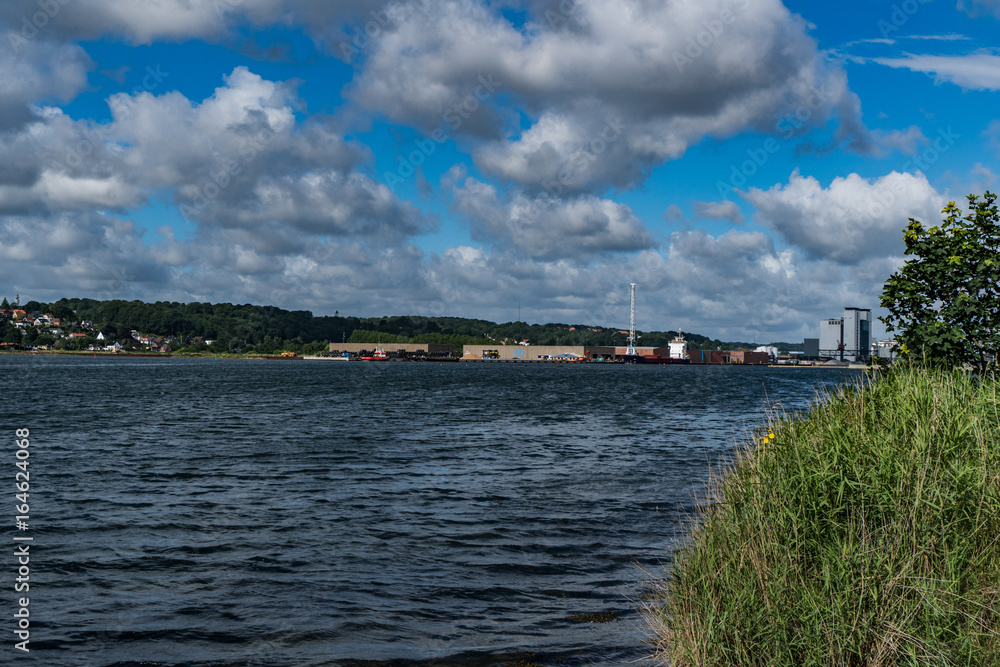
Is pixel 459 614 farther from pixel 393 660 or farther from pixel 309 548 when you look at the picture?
pixel 309 548

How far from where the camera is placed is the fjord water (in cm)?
1131

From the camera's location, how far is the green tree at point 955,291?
1616cm

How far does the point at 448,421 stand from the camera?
51.0m

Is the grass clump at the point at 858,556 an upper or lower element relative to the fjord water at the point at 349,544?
upper

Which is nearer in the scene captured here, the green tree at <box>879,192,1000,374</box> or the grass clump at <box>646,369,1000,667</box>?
the grass clump at <box>646,369,1000,667</box>

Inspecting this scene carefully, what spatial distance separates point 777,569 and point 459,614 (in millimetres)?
6115

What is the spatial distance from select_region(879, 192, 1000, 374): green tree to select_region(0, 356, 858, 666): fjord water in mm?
2869

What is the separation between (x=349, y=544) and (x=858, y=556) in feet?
40.5

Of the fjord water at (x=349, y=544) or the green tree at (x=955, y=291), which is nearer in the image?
the fjord water at (x=349, y=544)

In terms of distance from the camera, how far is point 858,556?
26.8 feet

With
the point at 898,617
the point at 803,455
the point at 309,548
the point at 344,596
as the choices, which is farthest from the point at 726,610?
the point at 309,548

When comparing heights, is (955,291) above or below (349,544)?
above

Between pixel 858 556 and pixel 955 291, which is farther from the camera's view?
pixel 955 291

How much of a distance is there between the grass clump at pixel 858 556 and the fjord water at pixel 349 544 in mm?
2353
